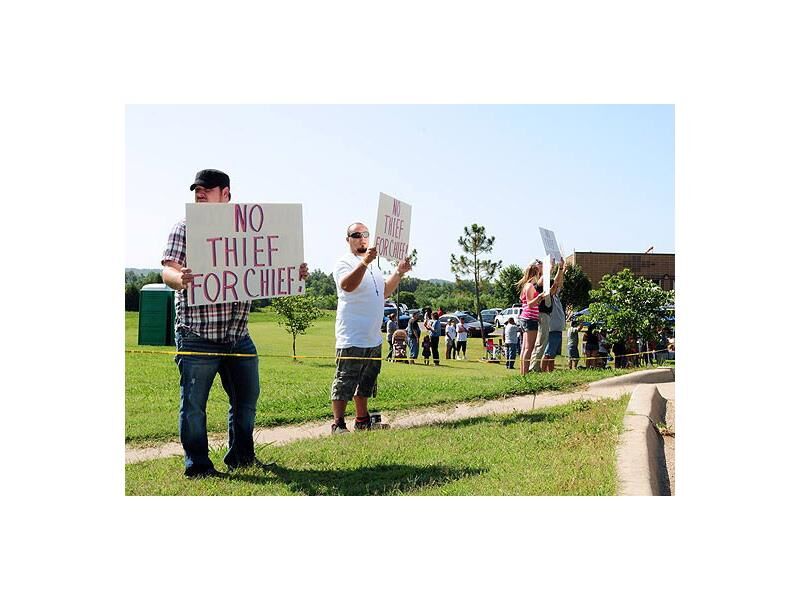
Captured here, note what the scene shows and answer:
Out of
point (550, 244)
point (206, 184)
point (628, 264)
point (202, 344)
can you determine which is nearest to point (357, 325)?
point (202, 344)

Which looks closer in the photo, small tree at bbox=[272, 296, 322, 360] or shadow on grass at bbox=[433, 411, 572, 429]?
shadow on grass at bbox=[433, 411, 572, 429]

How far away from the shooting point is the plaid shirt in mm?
5363

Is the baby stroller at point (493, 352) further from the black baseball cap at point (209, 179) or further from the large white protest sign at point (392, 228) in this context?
the black baseball cap at point (209, 179)

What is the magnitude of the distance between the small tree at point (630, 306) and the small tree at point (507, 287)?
11241mm

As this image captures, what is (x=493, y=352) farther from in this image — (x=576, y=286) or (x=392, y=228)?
(x=392, y=228)

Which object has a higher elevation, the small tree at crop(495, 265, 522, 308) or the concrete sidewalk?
the small tree at crop(495, 265, 522, 308)

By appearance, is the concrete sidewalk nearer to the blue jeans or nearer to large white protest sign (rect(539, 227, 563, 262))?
large white protest sign (rect(539, 227, 563, 262))

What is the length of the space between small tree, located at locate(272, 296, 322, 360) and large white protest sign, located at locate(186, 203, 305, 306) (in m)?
9.12

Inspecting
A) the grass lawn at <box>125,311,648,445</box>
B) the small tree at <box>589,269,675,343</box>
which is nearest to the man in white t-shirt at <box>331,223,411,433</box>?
the grass lawn at <box>125,311,648,445</box>

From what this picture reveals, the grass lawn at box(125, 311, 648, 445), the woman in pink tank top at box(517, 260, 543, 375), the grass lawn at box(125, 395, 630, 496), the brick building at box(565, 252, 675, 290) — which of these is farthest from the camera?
the brick building at box(565, 252, 675, 290)

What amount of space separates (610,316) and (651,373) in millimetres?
1680

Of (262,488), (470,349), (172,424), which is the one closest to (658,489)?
(262,488)

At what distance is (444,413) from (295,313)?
7045 mm

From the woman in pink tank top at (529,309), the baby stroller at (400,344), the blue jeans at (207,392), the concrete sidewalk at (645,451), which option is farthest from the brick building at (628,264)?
the blue jeans at (207,392)
